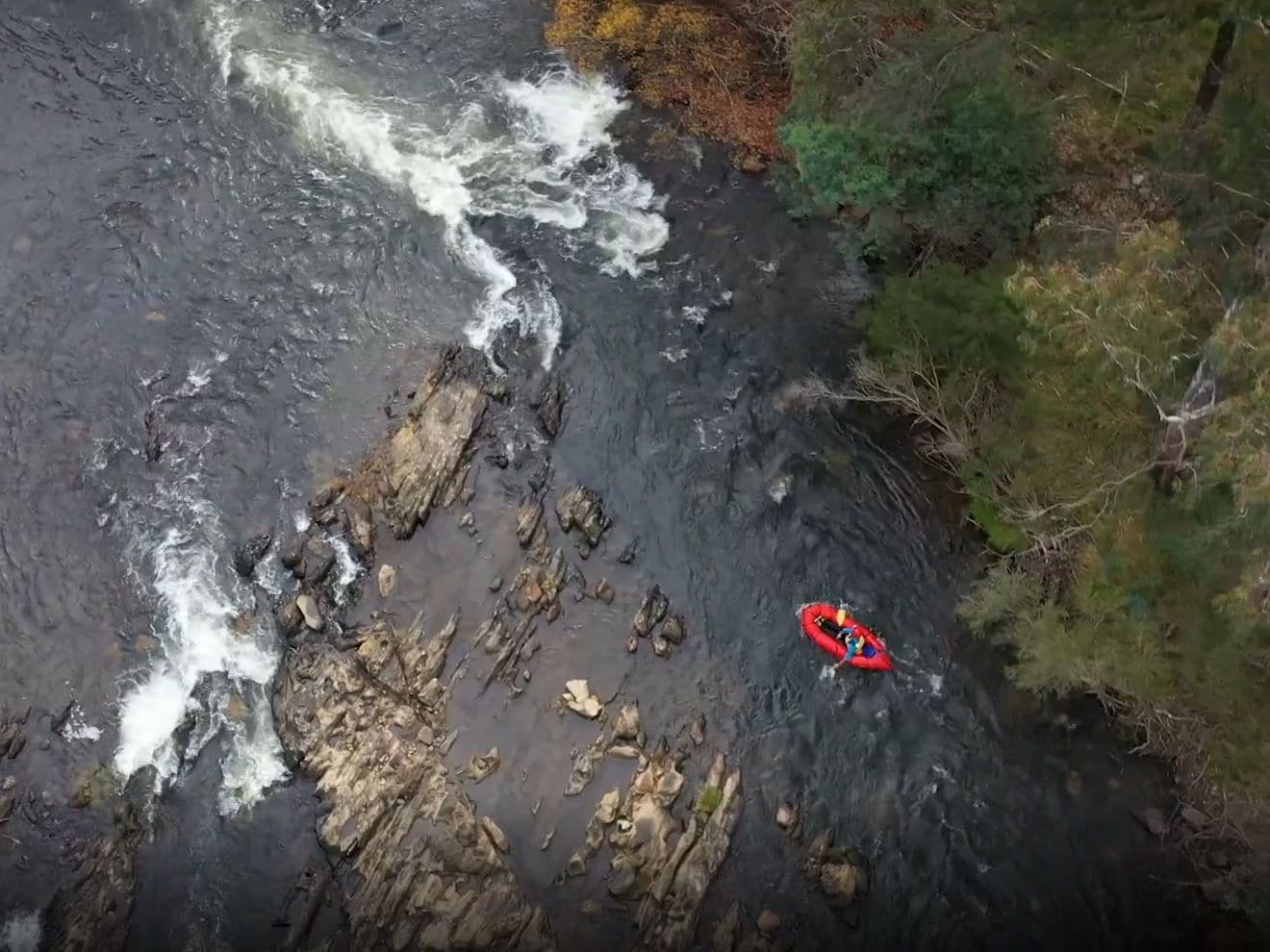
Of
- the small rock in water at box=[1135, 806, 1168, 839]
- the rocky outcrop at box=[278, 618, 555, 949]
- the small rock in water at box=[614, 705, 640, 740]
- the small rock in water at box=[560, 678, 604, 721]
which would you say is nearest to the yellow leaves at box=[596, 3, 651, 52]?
the rocky outcrop at box=[278, 618, 555, 949]

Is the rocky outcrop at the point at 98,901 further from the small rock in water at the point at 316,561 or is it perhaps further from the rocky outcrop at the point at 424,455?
the rocky outcrop at the point at 424,455

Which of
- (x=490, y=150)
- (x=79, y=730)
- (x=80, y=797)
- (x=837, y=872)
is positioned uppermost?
(x=490, y=150)

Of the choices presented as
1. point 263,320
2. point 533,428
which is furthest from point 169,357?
point 533,428

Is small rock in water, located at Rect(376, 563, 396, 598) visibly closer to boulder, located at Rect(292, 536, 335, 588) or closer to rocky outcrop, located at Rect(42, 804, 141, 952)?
boulder, located at Rect(292, 536, 335, 588)

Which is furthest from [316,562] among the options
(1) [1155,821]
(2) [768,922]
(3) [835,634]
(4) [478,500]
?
(1) [1155,821]

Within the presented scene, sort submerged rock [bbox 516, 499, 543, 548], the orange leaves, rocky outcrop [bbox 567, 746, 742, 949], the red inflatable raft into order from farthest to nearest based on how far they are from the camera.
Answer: the orange leaves
submerged rock [bbox 516, 499, 543, 548]
the red inflatable raft
rocky outcrop [bbox 567, 746, 742, 949]

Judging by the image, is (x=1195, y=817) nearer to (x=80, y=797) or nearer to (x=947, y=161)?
(x=947, y=161)

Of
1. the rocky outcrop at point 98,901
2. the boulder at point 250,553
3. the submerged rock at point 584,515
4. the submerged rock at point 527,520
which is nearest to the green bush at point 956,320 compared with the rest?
the submerged rock at point 584,515
